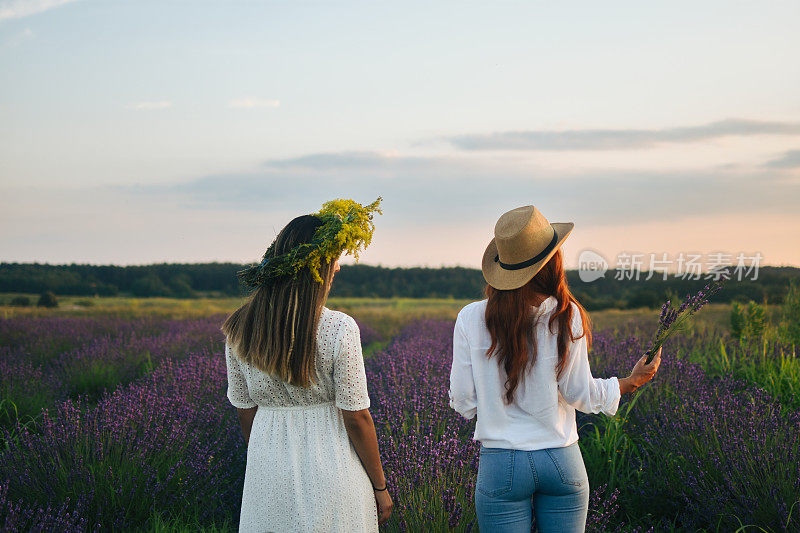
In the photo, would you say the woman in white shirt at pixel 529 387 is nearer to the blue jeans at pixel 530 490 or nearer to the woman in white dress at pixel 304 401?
the blue jeans at pixel 530 490

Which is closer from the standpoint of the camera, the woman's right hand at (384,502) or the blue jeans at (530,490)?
the blue jeans at (530,490)

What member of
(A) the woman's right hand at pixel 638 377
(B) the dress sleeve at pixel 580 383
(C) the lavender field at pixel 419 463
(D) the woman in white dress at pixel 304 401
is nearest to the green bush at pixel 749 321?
(C) the lavender field at pixel 419 463

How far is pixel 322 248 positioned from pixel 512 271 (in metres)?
0.67

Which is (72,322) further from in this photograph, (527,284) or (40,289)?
(527,284)

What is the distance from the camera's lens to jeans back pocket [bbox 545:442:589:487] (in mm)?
2082

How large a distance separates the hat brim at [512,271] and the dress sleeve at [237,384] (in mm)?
976

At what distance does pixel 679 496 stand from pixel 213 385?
12.2 ft

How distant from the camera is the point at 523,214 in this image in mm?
2262

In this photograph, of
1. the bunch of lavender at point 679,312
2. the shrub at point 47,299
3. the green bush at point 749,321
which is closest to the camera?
the bunch of lavender at point 679,312

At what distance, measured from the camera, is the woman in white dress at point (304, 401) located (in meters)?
2.06

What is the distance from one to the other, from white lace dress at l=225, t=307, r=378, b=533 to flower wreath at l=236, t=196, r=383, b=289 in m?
0.20

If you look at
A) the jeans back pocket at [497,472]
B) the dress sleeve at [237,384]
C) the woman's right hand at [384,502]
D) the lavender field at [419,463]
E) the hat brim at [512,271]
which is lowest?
the lavender field at [419,463]

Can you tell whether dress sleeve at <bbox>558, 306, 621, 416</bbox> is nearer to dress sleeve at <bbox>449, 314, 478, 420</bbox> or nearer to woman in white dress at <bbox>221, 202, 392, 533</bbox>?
dress sleeve at <bbox>449, 314, 478, 420</bbox>

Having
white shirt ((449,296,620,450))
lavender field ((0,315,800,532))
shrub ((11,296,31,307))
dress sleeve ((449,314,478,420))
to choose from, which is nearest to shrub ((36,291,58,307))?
shrub ((11,296,31,307))
